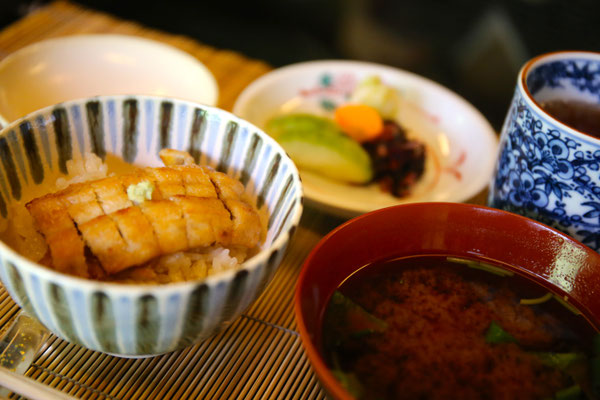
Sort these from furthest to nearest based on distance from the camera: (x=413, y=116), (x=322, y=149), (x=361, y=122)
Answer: (x=413, y=116) < (x=361, y=122) < (x=322, y=149)

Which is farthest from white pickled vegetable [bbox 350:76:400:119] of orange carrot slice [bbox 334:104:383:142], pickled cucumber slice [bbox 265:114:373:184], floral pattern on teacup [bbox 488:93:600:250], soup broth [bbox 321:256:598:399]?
soup broth [bbox 321:256:598:399]

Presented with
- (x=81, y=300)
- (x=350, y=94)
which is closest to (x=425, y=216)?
(x=81, y=300)

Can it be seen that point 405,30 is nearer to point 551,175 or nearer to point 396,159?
point 396,159

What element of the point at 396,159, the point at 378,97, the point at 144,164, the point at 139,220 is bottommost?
the point at 396,159

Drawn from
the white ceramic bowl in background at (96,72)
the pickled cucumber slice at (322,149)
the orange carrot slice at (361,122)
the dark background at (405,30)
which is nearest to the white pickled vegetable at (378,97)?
the orange carrot slice at (361,122)

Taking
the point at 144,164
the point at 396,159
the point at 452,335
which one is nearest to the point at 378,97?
the point at 396,159

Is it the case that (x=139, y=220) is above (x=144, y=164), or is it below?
above

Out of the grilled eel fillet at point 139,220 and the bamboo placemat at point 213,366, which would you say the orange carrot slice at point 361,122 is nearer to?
the bamboo placemat at point 213,366
